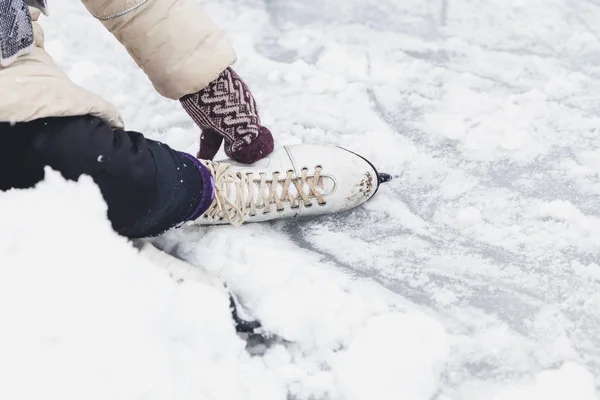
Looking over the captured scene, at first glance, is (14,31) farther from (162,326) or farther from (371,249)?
(371,249)

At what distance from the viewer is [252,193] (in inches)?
41.0

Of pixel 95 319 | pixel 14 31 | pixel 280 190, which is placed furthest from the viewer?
pixel 280 190

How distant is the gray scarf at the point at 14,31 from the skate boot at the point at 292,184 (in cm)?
33

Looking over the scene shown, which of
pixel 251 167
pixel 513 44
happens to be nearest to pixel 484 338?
pixel 251 167

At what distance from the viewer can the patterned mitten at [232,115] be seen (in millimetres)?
1072

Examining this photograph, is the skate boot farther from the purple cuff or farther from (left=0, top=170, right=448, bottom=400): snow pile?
(left=0, top=170, right=448, bottom=400): snow pile

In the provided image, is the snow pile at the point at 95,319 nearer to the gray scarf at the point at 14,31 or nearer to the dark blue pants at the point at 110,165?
the dark blue pants at the point at 110,165

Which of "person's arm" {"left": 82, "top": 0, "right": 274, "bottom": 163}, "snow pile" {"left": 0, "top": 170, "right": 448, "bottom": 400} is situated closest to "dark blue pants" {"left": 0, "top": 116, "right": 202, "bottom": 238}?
"snow pile" {"left": 0, "top": 170, "right": 448, "bottom": 400}

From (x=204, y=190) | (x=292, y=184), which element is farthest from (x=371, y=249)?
(x=204, y=190)

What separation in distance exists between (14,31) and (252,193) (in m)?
0.43

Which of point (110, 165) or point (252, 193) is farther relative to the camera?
point (252, 193)

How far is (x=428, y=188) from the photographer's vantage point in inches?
45.3

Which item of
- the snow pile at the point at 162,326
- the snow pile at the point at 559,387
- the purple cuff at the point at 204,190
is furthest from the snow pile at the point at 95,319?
the snow pile at the point at 559,387

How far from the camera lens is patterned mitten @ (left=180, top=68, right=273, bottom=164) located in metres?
1.07
